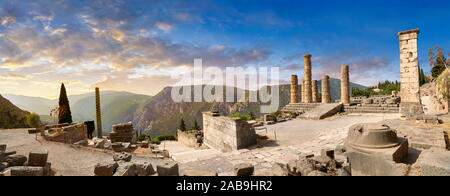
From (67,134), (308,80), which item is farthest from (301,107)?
(67,134)

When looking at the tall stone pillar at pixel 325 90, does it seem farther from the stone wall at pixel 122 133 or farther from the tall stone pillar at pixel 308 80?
the stone wall at pixel 122 133

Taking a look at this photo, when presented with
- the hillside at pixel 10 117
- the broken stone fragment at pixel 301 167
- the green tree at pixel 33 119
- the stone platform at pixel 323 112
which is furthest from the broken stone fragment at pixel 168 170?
the hillside at pixel 10 117

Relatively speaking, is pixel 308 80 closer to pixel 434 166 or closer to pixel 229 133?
pixel 229 133

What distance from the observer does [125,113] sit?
143 metres

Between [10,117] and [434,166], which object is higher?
[434,166]

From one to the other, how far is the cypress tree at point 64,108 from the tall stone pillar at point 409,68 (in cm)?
3109

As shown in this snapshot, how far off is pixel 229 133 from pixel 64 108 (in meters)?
23.9

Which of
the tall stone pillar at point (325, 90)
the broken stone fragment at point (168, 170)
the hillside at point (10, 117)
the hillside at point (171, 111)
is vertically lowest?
the hillside at point (171, 111)

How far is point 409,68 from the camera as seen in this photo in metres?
11.2

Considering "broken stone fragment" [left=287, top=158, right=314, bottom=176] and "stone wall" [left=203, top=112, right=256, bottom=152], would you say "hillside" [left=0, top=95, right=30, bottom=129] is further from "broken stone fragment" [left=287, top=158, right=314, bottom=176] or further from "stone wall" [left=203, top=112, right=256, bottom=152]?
"broken stone fragment" [left=287, top=158, right=314, bottom=176]

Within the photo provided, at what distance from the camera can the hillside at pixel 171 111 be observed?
106 meters

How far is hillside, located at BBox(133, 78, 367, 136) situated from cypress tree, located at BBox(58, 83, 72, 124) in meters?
78.8
